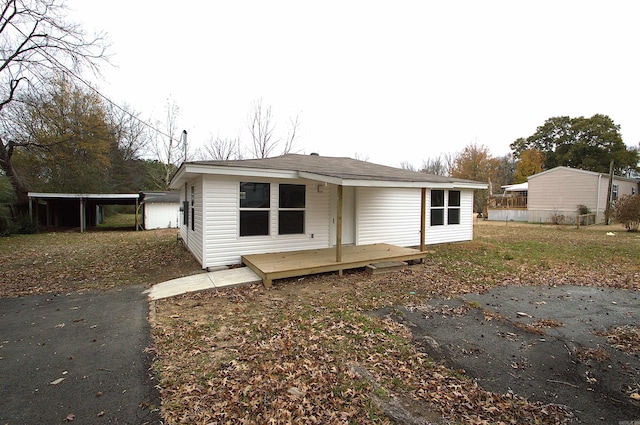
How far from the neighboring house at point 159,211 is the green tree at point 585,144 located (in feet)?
126

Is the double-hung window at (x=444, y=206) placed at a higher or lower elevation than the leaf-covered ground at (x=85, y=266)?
higher

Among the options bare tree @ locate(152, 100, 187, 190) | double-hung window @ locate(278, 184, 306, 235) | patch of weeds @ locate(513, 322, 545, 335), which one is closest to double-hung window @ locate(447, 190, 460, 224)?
double-hung window @ locate(278, 184, 306, 235)

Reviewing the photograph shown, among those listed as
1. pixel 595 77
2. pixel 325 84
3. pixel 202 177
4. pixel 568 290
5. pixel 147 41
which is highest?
pixel 325 84

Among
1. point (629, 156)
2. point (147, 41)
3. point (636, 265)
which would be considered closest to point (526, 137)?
point (629, 156)

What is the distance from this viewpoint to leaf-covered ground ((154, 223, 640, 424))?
2.37 metres

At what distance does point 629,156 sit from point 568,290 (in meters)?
33.6

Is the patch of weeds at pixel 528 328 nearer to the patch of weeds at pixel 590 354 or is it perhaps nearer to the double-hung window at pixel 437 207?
the patch of weeds at pixel 590 354

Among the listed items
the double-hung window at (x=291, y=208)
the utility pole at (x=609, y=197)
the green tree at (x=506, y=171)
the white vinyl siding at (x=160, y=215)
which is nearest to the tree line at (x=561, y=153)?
the green tree at (x=506, y=171)

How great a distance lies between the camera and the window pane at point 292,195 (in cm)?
770

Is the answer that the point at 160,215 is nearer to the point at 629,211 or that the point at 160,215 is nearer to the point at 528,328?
the point at 528,328

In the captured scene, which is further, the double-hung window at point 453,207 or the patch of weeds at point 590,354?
the double-hung window at point 453,207

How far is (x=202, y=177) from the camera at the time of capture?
678 cm

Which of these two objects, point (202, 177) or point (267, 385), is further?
point (202, 177)

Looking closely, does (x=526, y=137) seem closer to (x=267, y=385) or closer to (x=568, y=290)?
(x=568, y=290)
